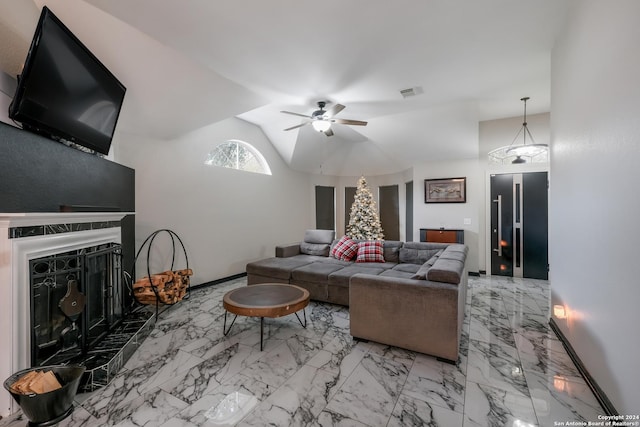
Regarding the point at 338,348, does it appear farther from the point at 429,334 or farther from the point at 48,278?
the point at 48,278

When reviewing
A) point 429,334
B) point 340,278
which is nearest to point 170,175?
point 340,278

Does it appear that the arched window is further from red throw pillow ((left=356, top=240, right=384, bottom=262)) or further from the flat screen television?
red throw pillow ((left=356, top=240, right=384, bottom=262))

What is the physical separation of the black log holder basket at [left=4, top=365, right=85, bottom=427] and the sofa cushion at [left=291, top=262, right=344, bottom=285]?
254cm

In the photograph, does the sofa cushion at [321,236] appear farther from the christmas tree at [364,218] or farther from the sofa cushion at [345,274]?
the christmas tree at [364,218]

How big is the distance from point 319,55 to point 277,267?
9.64 feet

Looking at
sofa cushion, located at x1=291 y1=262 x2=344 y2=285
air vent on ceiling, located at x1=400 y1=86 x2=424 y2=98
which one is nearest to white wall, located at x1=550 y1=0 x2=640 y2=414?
air vent on ceiling, located at x1=400 y1=86 x2=424 y2=98

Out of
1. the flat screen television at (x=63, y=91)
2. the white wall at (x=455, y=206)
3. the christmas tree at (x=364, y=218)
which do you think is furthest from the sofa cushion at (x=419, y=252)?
the flat screen television at (x=63, y=91)

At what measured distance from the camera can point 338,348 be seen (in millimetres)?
2586

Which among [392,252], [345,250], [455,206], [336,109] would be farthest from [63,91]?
[455,206]

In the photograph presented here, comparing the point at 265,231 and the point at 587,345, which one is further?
the point at 265,231

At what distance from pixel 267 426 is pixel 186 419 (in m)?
0.54

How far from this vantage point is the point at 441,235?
564 cm

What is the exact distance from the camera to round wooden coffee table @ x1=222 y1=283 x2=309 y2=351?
8.41 feet

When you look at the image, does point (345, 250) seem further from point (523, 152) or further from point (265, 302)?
point (523, 152)
